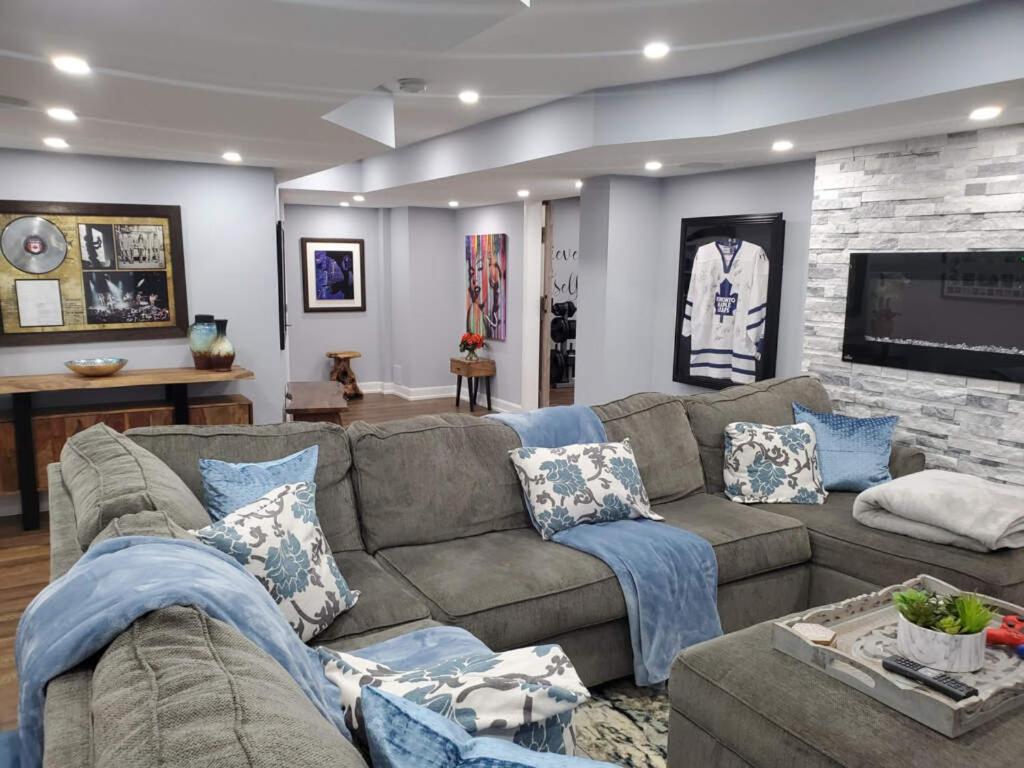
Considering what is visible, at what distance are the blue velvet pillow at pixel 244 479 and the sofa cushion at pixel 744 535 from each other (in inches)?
57.9

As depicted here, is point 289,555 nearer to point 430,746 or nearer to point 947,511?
point 430,746

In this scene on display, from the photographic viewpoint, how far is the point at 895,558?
8.95 ft

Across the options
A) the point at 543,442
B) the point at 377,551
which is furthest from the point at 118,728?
the point at 543,442

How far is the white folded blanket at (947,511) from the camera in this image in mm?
2623

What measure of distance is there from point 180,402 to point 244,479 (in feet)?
8.72

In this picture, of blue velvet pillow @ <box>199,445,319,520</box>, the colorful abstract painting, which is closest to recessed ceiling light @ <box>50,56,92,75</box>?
blue velvet pillow @ <box>199,445,319,520</box>

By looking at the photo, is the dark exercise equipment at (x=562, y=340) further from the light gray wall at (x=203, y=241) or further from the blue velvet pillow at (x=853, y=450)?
the blue velvet pillow at (x=853, y=450)

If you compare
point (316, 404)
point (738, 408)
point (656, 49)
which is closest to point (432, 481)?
point (738, 408)

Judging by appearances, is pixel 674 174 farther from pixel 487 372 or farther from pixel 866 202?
pixel 487 372

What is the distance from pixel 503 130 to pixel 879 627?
11.9ft

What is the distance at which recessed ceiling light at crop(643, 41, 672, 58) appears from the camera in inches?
120

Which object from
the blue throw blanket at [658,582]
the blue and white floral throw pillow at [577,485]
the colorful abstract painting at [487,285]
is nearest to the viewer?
the blue throw blanket at [658,582]

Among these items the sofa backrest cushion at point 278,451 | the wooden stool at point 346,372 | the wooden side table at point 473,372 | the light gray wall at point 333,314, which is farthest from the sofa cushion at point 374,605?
the light gray wall at point 333,314

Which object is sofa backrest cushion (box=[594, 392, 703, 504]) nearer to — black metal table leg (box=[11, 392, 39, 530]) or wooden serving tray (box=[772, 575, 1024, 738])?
wooden serving tray (box=[772, 575, 1024, 738])
